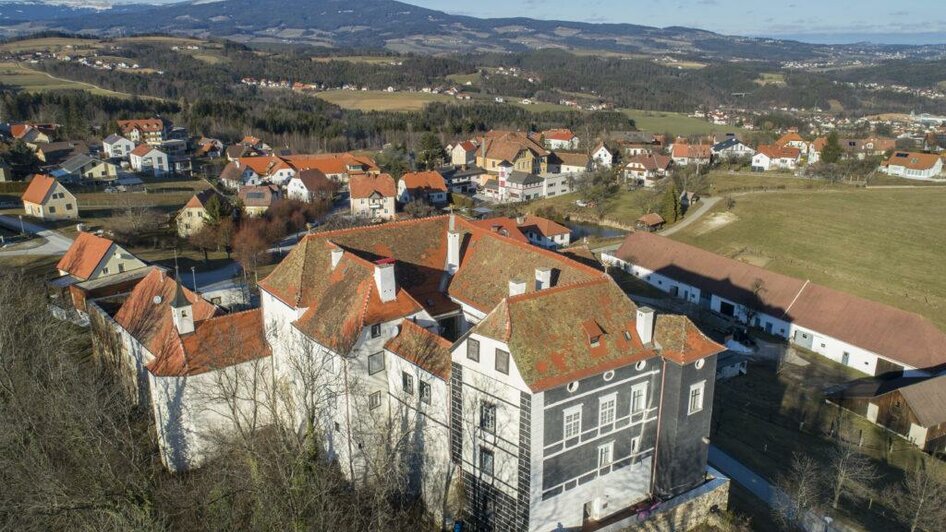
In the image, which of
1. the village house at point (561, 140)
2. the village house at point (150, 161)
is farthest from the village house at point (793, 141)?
the village house at point (150, 161)

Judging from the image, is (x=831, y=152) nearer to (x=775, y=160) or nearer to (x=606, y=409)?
(x=775, y=160)

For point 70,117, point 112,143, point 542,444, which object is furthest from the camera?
point 70,117

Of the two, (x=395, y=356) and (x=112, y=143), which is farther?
(x=112, y=143)

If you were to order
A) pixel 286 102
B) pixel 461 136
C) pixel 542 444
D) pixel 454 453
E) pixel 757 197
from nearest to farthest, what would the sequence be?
1. pixel 542 444
2. pixel 454 453
3. pixel 757 197
4. pixel 461 136
5. pixel 286 102

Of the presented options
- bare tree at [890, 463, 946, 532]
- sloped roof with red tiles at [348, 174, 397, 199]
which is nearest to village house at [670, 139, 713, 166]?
sloped roof with red tiles at [348, 174, 397, 199]

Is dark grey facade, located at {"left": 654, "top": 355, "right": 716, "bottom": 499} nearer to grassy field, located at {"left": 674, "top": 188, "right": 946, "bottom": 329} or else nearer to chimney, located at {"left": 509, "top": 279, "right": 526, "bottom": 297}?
chimney, located at {"left": 509, "top": 279, "right": 526, "bottom": 297}

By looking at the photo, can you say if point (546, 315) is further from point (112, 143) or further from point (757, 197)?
point (112, 143)

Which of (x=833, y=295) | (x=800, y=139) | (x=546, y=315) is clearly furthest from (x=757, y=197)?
(x=546, y=315)
